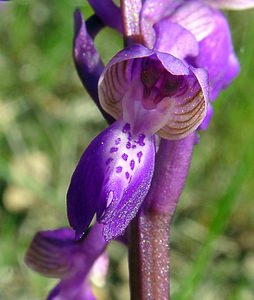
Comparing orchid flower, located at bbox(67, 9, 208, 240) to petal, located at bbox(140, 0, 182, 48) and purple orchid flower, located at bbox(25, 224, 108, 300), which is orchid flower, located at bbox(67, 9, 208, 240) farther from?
purple orchid flower, located at bbox(25, 224, 108, 300)

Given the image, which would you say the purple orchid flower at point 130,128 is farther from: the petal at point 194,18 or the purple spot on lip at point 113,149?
the petal at point 194,18

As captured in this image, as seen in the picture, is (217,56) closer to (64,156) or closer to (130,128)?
(130,128)

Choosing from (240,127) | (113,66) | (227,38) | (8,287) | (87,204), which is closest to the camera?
(87,204)

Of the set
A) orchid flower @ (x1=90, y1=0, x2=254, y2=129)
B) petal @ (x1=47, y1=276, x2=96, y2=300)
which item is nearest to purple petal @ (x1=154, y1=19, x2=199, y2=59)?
orchid flower @ (x1=90, y1=0, x2=254, y2=129)

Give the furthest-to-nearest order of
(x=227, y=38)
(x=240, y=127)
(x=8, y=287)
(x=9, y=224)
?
(x=240, y=127) < (x=9, y=224) < (x=8, y=287) < (x=227, y=38)

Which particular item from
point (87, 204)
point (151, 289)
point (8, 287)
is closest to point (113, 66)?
point (87, 204)

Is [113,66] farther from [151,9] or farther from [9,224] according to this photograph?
[9,224]
